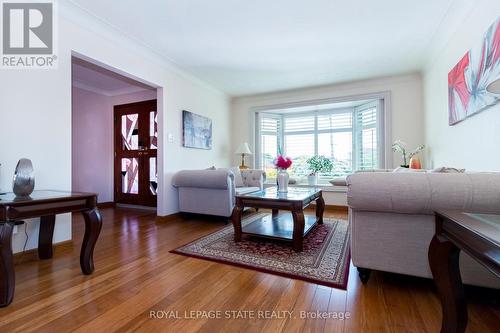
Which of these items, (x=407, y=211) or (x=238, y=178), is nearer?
(x=407, y=211)

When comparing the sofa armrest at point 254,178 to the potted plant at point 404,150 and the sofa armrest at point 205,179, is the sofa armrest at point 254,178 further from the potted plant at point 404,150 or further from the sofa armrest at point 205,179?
the potted plant at point 404,150

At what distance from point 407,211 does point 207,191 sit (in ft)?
8.15

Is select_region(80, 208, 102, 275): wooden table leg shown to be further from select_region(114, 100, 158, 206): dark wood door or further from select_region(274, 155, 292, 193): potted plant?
select_region(114, 100, 158, 206): dark wood door

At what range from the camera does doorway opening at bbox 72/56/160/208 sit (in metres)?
4.36

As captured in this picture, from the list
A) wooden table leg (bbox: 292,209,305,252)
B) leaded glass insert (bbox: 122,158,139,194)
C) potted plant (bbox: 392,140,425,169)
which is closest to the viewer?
wooden table leg (bbox: 292,209,305,252)

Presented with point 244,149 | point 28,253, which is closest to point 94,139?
point 244,149

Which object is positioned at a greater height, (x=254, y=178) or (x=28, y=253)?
(x=254, y=178)

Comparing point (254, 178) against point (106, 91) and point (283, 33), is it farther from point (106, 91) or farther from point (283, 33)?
point (106, 91)

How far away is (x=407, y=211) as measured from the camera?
55.8 inches

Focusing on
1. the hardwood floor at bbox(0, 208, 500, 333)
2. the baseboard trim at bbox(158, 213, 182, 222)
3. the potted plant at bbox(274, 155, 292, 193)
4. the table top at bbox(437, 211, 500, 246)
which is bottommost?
the hardwood floor at bbox(0, 208, 500, 333)

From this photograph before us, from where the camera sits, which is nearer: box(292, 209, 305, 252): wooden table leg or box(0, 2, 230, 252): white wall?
box(0, 2, 230, 252): white wall

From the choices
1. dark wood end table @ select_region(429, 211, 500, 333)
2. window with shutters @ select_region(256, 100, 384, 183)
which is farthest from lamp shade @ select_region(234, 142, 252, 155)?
dark wood end table @ select_region(429, 211, 500, 333)

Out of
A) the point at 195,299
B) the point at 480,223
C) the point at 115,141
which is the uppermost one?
the point at 115,141

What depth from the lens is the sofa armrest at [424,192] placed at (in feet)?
4.14
